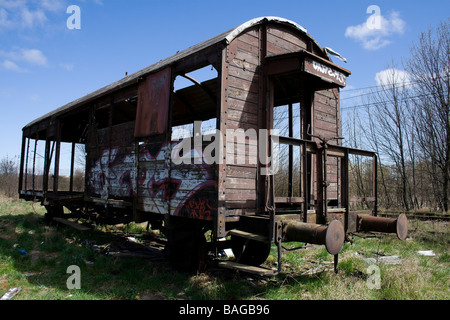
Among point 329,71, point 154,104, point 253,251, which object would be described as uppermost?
point 329,71

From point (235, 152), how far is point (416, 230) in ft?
24.9

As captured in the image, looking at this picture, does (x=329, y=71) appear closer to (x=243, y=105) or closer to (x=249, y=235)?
(x=243, y=105)

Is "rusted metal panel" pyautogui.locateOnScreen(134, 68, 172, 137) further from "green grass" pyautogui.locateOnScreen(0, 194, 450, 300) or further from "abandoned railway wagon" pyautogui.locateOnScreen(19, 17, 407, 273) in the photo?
"green grass" pyautogui.locateOnScreen(0, 194, 450, 300)

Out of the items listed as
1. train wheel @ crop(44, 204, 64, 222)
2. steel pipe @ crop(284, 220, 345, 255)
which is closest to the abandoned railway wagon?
steel pipe @ crop(284, 220, 345, 255)

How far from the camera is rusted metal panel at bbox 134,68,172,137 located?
565 centimetres

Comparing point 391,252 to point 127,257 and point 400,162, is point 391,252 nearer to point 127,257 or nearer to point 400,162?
point 127,257

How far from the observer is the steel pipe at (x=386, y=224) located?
16.3ft

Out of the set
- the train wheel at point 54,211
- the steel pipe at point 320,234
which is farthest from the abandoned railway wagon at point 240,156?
the train wheel at point 54,211

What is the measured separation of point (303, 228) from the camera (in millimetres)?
4273

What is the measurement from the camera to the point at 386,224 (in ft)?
16.7

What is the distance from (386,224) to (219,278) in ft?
9.29

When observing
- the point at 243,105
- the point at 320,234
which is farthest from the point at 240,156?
the point at 320,234

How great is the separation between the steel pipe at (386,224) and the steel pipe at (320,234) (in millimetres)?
1296

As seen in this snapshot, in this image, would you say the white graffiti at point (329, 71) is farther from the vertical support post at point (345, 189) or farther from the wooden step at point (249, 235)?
the wooden step at point (249, 235)
